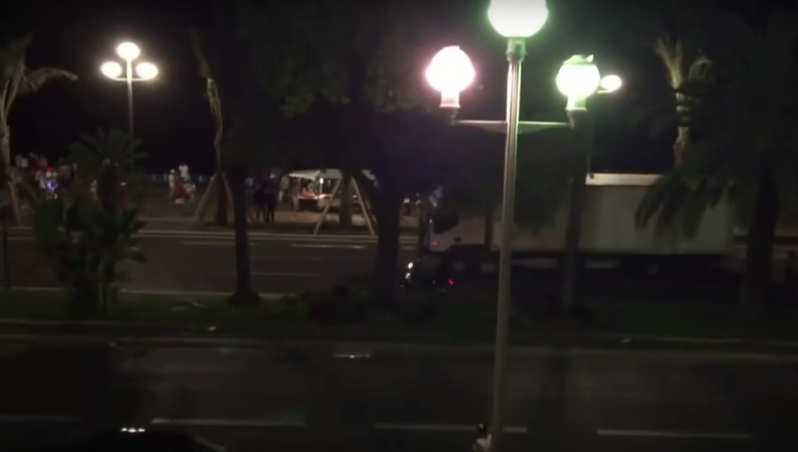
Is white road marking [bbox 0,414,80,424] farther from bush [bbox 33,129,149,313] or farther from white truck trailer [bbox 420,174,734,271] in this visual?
white truck trailer [bbox 420,174,734,271]

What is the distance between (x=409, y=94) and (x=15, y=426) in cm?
765

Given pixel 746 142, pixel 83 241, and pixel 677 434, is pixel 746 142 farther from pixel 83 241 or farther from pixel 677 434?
pixel 83 241

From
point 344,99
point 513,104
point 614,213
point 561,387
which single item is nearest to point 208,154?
point 614,213

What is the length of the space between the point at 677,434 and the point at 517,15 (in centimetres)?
585

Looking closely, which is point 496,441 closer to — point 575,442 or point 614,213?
point 575,442

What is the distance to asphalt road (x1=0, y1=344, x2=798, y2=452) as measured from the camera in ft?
34.6

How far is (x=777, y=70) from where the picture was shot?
1532cm

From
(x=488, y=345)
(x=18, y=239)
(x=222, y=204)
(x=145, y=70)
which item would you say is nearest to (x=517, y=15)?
(x=488, y=345)

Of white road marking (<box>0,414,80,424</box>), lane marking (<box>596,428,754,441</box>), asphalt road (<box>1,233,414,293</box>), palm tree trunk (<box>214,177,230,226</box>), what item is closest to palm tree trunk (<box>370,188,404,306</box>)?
asphalt road (<box>1,233,414,293</box>)

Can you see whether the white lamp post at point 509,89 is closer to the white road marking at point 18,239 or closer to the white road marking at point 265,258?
the white road marking at point 265,258

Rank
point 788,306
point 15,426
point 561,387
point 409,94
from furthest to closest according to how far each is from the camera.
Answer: point 788,306, point 409,94, point 561,387, point 15,426

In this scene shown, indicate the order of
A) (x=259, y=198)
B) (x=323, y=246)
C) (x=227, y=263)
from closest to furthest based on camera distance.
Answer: (x=227, y=263), (x=323, y=246), (x=259, y=198)

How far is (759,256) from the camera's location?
55.3 feet

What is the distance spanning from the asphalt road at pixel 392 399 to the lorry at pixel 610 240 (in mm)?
7426
